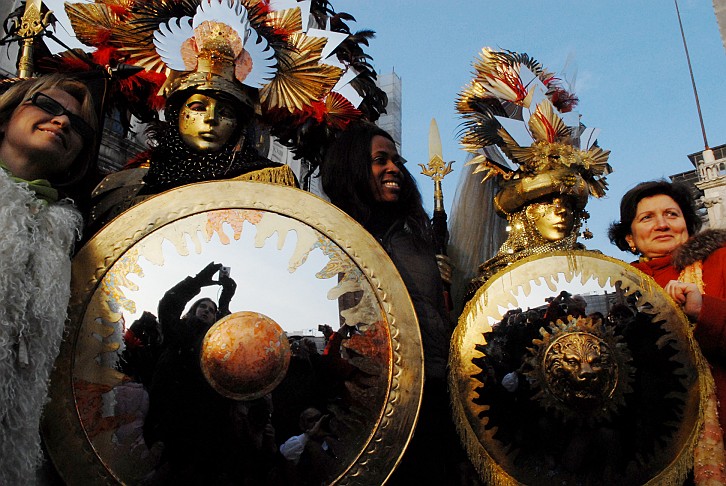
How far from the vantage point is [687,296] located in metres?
2.71

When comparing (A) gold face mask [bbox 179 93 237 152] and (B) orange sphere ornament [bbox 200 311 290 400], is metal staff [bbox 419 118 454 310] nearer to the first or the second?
(A) gold face mask [bbox 179 93 237 152]

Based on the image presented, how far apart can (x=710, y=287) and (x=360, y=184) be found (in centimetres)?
166

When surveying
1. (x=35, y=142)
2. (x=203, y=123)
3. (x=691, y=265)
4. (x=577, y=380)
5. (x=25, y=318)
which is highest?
(x=203, y=123)

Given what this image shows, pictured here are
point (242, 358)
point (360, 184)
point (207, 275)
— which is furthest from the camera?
point (360, 184)

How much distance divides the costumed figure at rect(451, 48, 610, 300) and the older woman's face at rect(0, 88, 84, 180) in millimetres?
1986

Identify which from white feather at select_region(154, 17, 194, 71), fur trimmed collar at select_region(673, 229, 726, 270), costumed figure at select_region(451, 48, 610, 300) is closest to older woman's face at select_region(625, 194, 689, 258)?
fur trimmed collar at select_region(673, 229, 726, 270)

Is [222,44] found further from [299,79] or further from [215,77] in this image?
[299,79]

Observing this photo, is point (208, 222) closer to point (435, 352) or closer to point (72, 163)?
point (72, 163)

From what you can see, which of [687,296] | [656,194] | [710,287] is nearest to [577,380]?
[687,296]

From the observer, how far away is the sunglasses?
240cm

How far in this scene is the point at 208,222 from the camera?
227 centimetres

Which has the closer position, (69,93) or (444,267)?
(69,93)

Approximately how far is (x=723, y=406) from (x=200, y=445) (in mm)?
2100

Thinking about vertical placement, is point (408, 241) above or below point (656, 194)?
below
